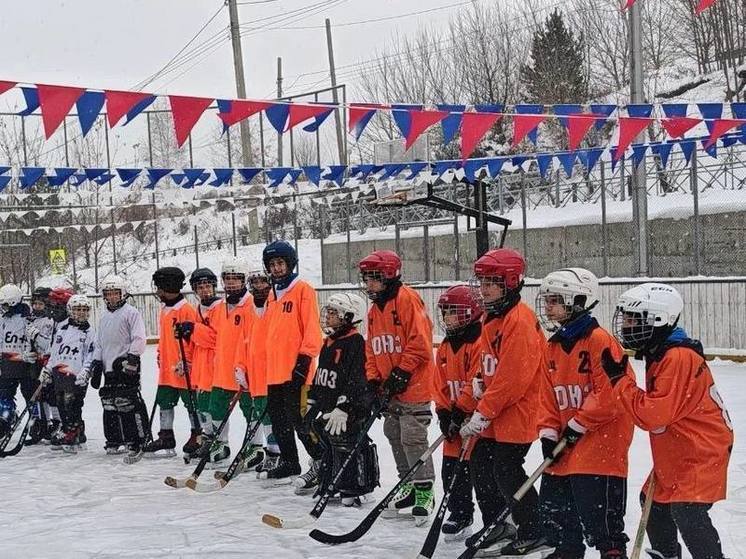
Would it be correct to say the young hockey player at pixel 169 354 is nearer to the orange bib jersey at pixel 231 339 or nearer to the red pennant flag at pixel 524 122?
the orange bib jersey at pixel 231 339

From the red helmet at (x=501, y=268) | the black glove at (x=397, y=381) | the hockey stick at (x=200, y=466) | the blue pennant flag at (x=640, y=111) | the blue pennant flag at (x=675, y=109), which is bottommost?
the hockey stick at (x=200, y=466)

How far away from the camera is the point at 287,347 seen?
6.58 metres

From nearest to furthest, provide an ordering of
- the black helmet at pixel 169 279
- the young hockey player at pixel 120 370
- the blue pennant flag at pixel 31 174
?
the black helmet at pixel 169 279
the young hockey player at pixel 120 370
the blue pennant flag at pixel 31 174

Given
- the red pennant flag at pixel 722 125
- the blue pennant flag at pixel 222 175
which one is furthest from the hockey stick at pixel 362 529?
the blue pennant flag at pixel 222 175

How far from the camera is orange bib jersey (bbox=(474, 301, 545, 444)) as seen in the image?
15.2 ft

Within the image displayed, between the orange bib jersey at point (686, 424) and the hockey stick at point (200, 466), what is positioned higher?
the orange bib jersey at point (686, 424)

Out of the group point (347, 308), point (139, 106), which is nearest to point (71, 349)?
point (139, 106)

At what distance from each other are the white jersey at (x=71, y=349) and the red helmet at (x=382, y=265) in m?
3.63

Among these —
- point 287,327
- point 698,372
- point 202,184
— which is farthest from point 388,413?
point 202,184

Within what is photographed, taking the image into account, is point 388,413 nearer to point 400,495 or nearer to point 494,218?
point 400,495

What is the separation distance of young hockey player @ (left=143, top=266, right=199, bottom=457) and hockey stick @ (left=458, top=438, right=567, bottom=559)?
3.85 meters

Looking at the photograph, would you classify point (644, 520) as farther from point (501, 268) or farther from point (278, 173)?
point (278, 173)

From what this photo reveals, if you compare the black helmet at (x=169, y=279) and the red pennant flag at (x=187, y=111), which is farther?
the black helmet at (x=169, y=279)

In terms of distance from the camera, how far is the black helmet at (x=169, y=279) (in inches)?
311
